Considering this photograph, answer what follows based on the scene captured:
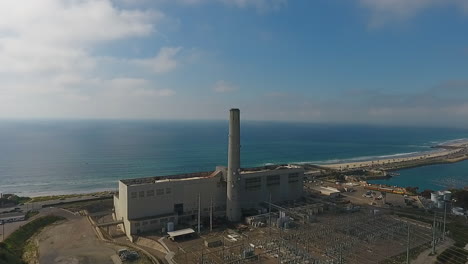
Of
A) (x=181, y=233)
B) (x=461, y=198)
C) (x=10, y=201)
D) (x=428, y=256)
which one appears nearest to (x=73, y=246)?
(x=181, y=233)

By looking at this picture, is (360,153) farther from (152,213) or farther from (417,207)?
(152,213)

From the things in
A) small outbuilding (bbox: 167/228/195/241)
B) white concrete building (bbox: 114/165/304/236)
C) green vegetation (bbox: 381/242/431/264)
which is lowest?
green vegetation (bbox: 381/242/431/264)

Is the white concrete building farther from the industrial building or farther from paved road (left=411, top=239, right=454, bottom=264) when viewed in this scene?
paved road (left=411, top=239, right=454, bottom=264)

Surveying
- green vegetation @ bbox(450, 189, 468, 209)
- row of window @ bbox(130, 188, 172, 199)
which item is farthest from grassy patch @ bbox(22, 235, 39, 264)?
green vegetation @ bbox(450, 189, 468, 209)

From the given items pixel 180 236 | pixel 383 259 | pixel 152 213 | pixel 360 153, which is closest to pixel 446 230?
pixel 383 259

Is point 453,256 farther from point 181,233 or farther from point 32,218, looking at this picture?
point 32,218

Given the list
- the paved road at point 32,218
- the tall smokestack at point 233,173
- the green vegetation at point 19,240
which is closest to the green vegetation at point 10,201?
the paved road at point 32,218
